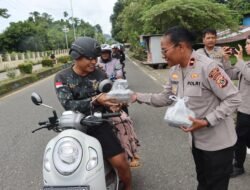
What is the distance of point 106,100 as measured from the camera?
2.88 meters

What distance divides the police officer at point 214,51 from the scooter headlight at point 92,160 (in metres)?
1.99

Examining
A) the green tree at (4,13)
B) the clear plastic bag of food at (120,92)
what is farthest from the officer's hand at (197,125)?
the green tree at (4,13)

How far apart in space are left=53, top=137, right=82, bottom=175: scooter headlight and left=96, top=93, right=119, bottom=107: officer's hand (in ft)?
1.74

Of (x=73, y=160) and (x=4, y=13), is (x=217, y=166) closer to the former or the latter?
(x=73, y=160)

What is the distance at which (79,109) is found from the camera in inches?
118

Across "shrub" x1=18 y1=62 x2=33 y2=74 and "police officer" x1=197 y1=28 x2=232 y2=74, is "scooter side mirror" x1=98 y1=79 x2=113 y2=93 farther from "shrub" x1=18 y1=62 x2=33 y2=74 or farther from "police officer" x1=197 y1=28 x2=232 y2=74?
"shrub" x1=18 y1=62 x2=33 y2=74

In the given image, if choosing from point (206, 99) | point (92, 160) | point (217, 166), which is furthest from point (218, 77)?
point (92, 160)

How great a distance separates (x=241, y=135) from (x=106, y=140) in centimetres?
176

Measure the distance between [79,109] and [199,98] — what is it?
1.04 metres

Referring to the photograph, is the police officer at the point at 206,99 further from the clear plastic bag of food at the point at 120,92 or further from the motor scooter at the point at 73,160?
the motor scooter at the point at 73,160

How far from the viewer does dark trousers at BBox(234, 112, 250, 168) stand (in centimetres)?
389

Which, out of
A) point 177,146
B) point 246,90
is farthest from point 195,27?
point 246,90

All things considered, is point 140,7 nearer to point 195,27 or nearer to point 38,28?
point 195,27

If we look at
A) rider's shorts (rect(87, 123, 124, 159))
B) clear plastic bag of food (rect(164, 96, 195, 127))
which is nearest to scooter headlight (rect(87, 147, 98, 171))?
rider's shorts (rect(87, 123, 124, 159))
